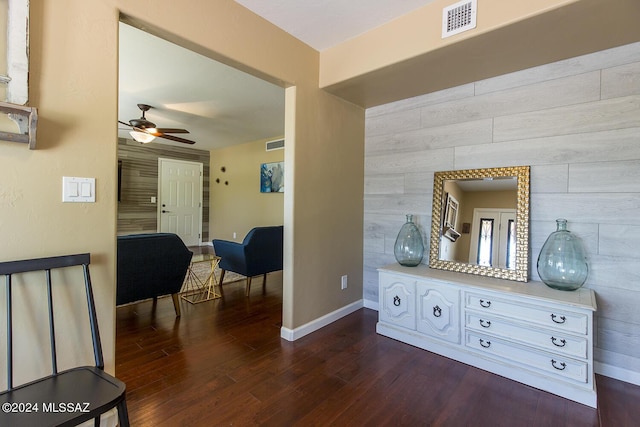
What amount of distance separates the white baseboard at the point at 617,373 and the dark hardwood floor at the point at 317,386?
0.13ft

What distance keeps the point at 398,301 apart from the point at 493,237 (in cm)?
92

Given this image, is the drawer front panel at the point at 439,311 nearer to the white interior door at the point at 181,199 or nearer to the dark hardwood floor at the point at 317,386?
the dark hardwood floor at the point at 317,386

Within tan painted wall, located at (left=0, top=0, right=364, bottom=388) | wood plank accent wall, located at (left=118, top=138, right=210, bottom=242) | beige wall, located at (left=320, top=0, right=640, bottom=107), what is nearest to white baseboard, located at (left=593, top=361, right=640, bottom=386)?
beige wall, located at (left=320, top=0, right=640, bottom=107)

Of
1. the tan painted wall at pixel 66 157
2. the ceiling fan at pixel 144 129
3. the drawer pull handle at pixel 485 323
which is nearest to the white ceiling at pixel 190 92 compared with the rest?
the ceiling fan at pixel 144 129

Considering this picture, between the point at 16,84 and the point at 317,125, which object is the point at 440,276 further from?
the point at 16,84

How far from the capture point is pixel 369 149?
313 cm

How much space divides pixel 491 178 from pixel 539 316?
3.51 ft

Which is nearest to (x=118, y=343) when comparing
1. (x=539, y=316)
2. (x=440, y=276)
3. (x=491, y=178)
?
(x=440, y=276)

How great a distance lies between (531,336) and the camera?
1.88 metres

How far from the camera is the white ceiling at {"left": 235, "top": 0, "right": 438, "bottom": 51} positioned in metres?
1.96

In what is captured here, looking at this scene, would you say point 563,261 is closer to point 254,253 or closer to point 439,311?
point 439,311

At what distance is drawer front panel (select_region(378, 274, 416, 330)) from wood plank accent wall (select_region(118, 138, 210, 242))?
575 centimetres

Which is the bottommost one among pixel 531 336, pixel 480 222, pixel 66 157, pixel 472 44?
pixel 531 336

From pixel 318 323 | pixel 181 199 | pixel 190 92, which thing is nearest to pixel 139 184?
pixel 181 199
